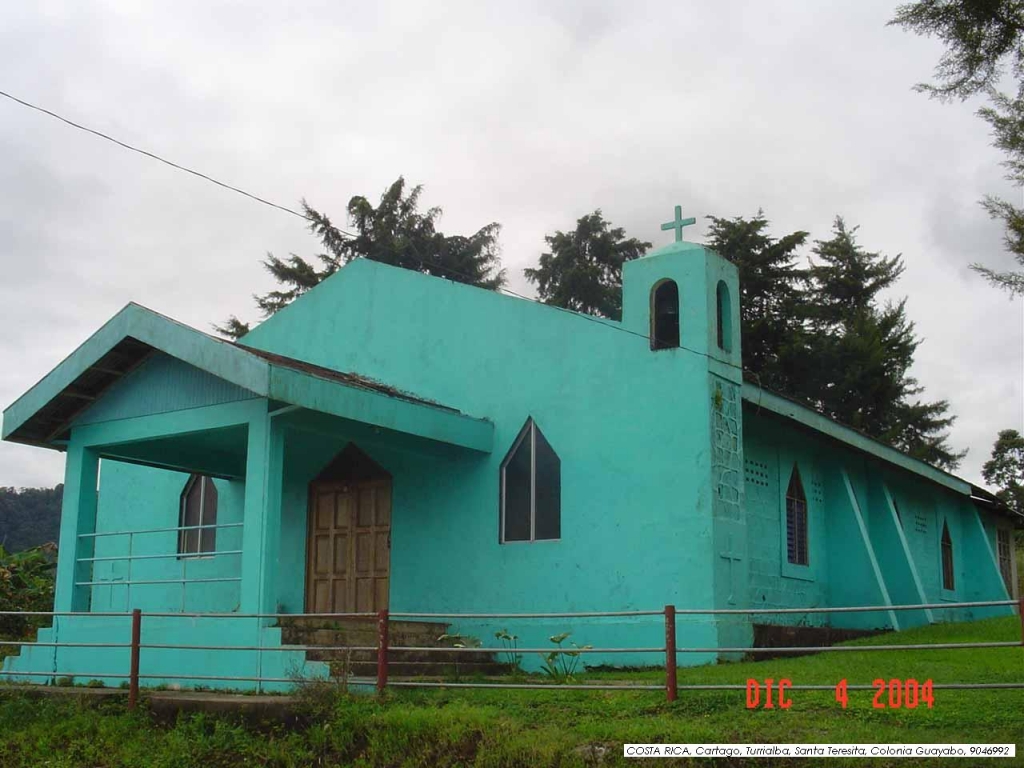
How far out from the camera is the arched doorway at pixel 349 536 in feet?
49.9

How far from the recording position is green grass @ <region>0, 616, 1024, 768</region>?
7746 millimetres

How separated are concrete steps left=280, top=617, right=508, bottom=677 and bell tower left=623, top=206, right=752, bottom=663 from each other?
2767 mm

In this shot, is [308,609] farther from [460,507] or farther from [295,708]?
[295,708]

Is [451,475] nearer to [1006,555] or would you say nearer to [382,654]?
[382,654]

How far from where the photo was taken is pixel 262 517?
11.9 m

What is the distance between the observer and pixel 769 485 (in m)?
15.6

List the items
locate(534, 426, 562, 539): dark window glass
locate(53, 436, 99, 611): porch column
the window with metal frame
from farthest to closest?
the window with metal frame < locate(534, 426, 562, 539): dark window glass < locate(53, 436, 99, 611): porch column

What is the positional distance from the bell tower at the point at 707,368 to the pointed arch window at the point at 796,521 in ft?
9.03

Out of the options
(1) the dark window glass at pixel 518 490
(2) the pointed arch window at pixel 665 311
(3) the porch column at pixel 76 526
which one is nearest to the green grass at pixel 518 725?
(3) the porch column at pixel 76 526

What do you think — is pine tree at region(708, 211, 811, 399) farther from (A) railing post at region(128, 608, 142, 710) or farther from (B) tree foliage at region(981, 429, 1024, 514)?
(A) railing post at region(128, 608, 142, 710)

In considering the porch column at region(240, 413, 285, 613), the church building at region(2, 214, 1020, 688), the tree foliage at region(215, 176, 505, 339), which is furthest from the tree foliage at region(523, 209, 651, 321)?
the porch column at region(240, 413, 285, 613)

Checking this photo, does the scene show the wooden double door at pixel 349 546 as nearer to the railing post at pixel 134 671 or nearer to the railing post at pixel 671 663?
the railing post at pixel 134 671

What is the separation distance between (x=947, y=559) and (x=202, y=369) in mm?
15258

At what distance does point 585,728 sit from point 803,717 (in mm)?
1542
